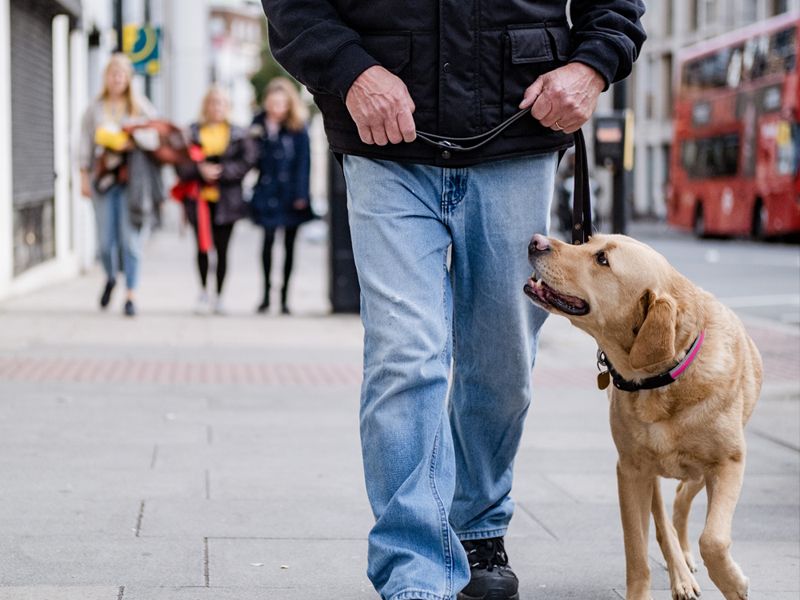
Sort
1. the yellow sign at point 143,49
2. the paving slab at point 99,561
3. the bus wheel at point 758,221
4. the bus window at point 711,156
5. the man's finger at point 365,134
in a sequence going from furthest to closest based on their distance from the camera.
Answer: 1. the bus window at point 711,156
2. the bus wheel at point 758,221
3. the yellow sign at point 143,49
4. the paving slab at point 99,561
5. the man's finger at point 365,134

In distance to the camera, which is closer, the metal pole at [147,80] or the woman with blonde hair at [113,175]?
the woman with blonde hair at [113,175]

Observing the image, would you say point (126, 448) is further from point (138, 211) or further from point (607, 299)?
point (138, 211)

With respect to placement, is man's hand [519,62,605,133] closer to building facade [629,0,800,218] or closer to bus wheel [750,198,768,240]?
bus wheel [750,198,768,240]

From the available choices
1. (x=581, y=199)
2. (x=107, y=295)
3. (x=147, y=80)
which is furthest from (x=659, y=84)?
(x=581, y=199)

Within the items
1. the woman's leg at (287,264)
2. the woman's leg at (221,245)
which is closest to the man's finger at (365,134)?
the woman's leg at (221,245)

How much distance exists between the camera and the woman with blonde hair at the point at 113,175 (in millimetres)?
11453

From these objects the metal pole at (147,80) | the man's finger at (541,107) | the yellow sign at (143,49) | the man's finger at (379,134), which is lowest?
the man's finger at (379,134)

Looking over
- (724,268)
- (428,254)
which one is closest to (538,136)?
(428,254)

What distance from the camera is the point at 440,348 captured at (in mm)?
3490

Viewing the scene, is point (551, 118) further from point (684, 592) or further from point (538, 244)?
point (684, 592)

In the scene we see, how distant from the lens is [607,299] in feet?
12.6

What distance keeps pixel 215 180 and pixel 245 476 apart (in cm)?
664

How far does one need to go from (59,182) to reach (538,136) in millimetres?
13738

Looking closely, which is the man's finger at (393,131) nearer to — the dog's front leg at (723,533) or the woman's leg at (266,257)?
the dog's front leg at (723,533)
